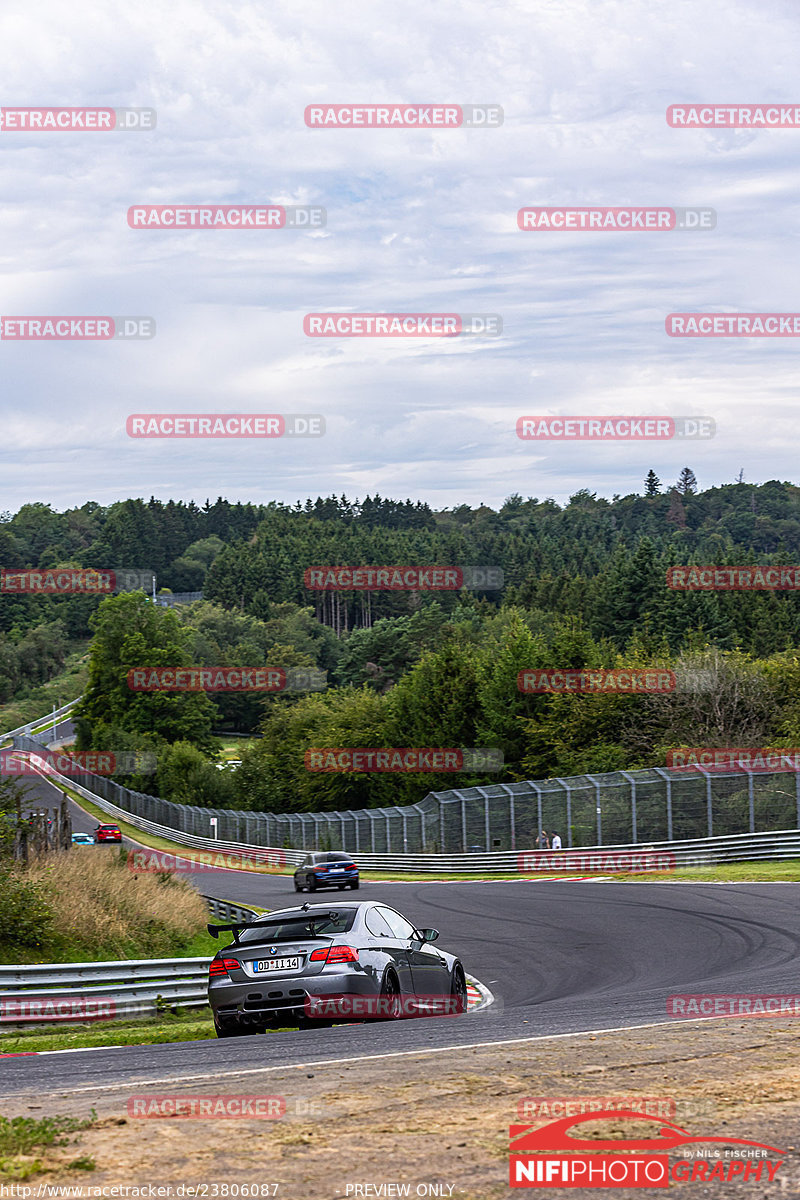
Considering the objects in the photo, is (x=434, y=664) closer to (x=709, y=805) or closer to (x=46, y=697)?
(x=709, y=805)

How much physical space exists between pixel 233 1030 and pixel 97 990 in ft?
9.61

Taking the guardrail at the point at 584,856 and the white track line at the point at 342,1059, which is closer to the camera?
the white track line at the point at 342,1059

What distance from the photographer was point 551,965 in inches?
689

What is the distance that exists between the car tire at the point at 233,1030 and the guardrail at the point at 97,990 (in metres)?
2.51

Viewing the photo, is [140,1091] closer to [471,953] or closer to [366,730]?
[471,953]

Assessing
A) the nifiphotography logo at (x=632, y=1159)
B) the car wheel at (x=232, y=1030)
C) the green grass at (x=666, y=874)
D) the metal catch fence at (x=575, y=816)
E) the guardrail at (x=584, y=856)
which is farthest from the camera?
the metal catch fence at (x=575, y=816)

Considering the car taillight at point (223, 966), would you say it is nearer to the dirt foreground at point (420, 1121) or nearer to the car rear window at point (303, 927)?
the car rear window at point (303, 927)

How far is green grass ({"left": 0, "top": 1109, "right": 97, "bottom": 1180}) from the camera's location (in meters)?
5.53

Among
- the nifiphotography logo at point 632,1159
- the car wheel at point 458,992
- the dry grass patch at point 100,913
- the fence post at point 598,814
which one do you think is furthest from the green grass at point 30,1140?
the fence post at point 598,814

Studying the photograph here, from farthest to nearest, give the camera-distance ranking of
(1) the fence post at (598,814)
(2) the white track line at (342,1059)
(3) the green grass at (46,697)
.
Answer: (3) the green grass at (46,697), (1) the fence post at (598,814), (2) the white track line at (342,1059)

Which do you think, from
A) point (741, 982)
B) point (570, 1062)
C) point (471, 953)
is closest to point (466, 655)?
point (471, 953)

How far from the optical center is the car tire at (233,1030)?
11391 mm

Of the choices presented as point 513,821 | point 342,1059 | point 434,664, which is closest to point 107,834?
point 434,664

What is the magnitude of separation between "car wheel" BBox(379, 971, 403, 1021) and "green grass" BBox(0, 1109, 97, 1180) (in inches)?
206
